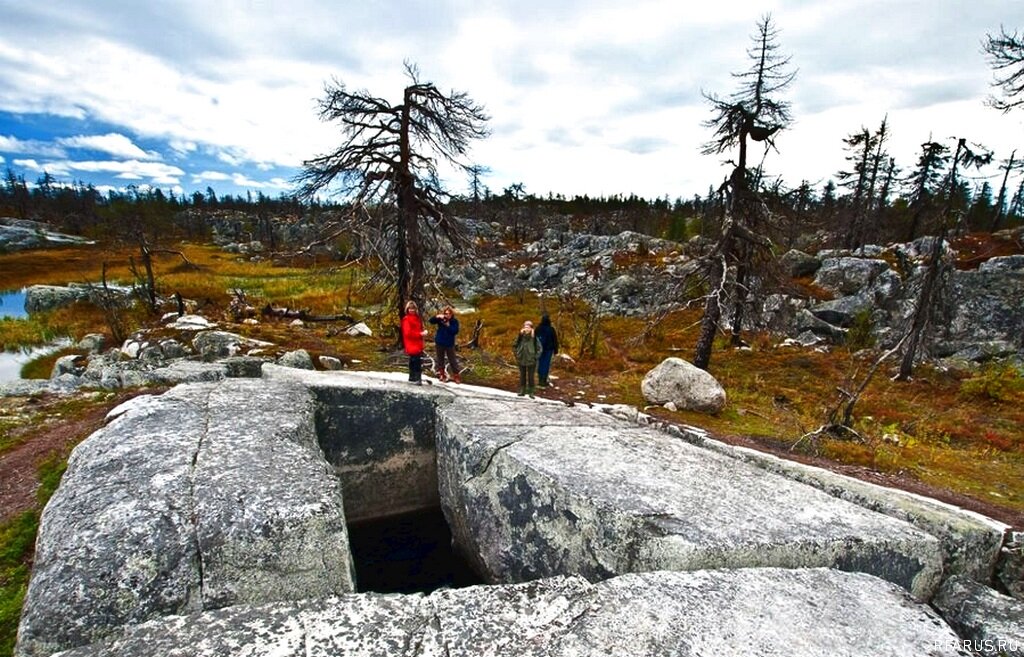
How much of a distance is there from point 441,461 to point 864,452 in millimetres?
8740

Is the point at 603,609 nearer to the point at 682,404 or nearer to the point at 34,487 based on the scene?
the point at 34,487

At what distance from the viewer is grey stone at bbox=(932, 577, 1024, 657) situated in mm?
4117

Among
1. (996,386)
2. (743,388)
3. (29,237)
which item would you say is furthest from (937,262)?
(29,237)

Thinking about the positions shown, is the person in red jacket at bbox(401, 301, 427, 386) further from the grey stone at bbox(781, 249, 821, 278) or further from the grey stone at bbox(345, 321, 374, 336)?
the grey stone at bbox(781, 249, 821, 278)

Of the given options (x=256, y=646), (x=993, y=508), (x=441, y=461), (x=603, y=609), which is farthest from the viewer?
(x=441, y=461)

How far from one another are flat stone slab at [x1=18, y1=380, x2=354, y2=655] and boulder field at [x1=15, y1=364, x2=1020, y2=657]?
19 mm

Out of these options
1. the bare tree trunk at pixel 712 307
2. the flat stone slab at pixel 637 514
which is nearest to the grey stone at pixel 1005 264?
the bare tree trunk at pixel 712 307

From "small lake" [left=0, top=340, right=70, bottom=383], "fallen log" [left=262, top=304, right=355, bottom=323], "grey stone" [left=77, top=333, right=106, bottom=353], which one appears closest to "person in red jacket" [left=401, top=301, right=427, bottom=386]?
"fallen log" [left=262, top=304, right=355, bottom=323]

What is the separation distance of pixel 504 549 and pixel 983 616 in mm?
5127

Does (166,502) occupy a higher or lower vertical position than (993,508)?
higher

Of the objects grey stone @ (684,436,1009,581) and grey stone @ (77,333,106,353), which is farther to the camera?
grey stone @ (77,333,106,353)

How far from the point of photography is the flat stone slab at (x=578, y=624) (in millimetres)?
3484

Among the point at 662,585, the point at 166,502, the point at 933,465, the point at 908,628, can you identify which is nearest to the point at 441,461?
the point at 166,502

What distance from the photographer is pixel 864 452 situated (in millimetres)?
10070
